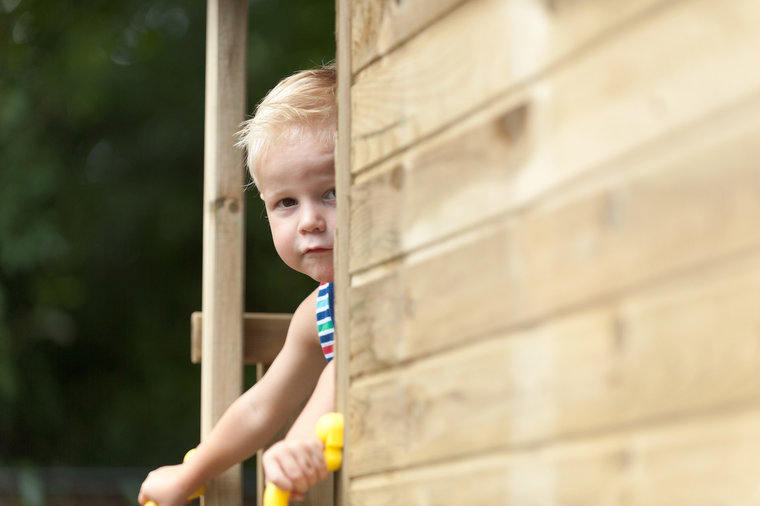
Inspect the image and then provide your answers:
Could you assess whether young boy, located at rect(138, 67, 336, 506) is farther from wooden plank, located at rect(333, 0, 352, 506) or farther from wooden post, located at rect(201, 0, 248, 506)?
wooden plank, located at rect(333, 0, 352, 506)

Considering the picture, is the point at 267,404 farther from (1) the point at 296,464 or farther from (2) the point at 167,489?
(1) the point at 296,464

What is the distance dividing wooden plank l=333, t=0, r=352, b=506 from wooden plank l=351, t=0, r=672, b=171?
0.12 feet

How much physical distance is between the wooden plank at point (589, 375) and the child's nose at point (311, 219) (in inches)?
29.1

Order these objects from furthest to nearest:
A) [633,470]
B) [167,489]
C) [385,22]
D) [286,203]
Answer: [167,489], [286,203], [385,22], [633,470]

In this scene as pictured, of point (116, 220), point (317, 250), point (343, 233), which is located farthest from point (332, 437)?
A: point (116, 220)

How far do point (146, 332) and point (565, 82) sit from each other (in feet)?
28.7

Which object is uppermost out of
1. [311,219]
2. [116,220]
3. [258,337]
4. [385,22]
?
[116,220]

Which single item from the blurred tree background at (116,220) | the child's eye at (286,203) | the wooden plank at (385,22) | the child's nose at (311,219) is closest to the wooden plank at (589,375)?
the wooden plank at (385,22)

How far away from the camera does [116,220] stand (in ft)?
30.8

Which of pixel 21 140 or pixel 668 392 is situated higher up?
pixel 21 140

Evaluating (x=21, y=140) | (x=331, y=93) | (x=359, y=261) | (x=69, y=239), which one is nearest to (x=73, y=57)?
(x=21, y=140)

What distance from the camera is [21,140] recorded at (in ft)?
27.7

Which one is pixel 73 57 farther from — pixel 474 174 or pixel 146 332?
pixel 474 174

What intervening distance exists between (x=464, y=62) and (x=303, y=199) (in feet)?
3.13
